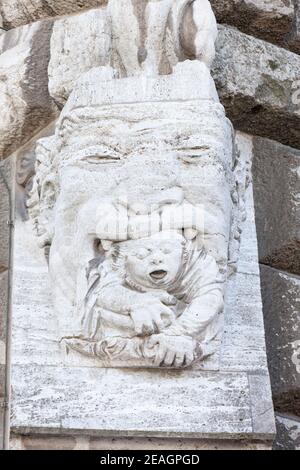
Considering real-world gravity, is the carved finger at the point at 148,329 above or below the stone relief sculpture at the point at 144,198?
below

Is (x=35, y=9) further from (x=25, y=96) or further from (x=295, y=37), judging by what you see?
(x=295, y=37)

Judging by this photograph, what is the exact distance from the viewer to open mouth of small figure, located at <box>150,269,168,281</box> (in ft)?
11.4

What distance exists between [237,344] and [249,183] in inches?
23.5

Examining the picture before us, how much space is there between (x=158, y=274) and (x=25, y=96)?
1.00m

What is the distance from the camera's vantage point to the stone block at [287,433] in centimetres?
375

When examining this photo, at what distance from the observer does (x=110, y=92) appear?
12.5 feet

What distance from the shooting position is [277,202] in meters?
4.11

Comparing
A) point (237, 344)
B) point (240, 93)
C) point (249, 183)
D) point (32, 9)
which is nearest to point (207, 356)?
point (237, 344)

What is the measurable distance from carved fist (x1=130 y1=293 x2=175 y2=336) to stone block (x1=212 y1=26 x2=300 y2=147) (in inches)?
35.7

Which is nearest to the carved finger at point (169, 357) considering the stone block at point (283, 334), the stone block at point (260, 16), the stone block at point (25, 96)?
the stone block at point (283, 334)

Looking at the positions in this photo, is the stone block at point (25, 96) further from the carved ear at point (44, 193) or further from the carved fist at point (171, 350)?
the carved fist at point (171, 350)
